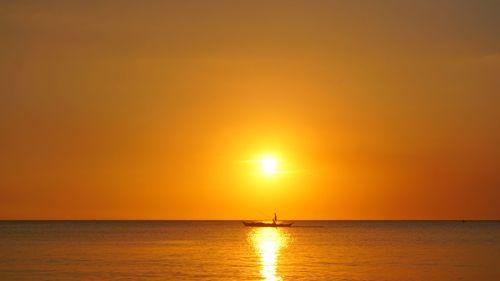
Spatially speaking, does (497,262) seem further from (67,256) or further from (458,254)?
(67,256)

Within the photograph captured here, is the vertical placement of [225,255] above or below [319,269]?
above

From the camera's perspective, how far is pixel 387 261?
80.8 m

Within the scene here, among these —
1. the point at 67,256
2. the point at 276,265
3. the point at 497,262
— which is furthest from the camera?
the point at 67,256

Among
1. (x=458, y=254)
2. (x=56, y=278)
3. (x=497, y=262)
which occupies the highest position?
(x=458, y=254)

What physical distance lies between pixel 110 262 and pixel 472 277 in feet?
115

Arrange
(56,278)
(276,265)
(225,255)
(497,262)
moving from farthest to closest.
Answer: (225,255) < (497,262) < (276,265) < (56,278)

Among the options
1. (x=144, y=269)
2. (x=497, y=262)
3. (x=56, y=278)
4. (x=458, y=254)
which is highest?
(x=458, y=254)

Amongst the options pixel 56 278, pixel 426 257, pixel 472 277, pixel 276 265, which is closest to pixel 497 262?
pixel 426 257

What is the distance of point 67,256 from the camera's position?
8512cm

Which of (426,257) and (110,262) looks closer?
(110,262)

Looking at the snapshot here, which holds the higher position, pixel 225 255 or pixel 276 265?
pixel 225 255

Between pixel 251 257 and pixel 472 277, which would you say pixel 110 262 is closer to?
pixel 251 257

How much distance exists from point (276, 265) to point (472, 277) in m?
18.9

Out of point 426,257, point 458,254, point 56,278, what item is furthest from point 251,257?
point 56,278
